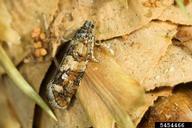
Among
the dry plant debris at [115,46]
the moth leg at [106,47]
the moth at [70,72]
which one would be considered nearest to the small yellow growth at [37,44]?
the dry plant debris at [115,46]

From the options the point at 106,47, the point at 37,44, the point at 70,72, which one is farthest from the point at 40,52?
the point at 106,47

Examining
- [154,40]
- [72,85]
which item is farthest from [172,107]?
[72,85]

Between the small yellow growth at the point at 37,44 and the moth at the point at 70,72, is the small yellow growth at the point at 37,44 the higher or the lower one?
the higher one

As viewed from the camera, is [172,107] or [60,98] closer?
[60,98]

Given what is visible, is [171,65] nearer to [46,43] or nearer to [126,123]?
[126,123]

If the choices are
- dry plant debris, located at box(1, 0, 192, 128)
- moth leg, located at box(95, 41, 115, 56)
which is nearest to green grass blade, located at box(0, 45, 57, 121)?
dry plant debris, located at box(1, 0, 192, 128)

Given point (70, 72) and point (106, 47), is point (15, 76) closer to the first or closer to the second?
point (70, 72)

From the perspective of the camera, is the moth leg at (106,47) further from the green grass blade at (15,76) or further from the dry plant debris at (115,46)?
the green grass blade at (15,76)

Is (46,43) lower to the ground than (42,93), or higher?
higher
